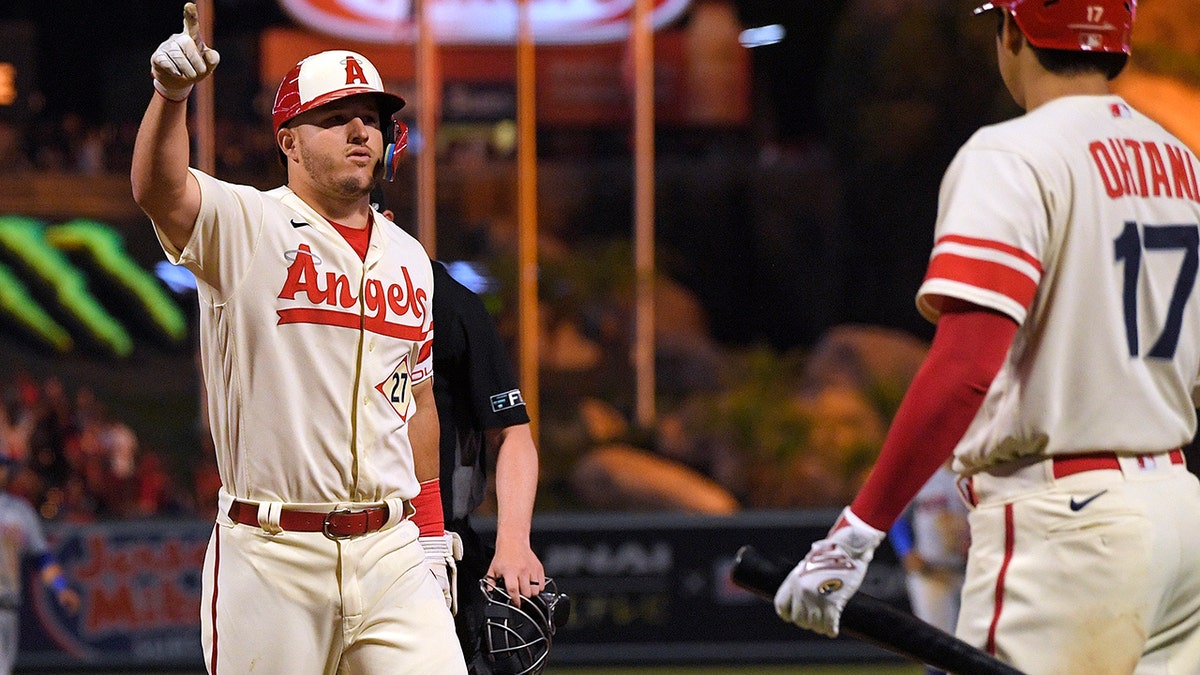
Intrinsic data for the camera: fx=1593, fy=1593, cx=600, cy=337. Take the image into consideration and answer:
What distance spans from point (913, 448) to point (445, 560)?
2.00 metres

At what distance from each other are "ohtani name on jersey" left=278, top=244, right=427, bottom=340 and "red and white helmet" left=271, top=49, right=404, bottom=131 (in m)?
0.42

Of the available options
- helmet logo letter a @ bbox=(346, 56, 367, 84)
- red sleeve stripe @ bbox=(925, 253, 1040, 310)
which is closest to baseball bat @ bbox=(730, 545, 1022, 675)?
red sleeve stripe @ bbox=(925, 253, 1040, 310)

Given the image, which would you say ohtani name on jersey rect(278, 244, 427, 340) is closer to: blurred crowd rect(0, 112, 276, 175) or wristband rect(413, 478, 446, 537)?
wristband rect(413, 478, 446, 537)

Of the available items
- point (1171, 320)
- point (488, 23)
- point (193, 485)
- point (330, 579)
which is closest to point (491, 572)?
point (330, 579)

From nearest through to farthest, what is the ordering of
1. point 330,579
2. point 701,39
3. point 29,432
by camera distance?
point 330,579 → point 29,432 → point 701,39

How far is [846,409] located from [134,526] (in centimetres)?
818

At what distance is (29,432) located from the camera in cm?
1634

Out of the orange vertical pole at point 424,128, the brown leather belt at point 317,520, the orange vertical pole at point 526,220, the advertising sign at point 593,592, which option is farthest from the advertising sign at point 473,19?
the brown leather belt at point 317,520

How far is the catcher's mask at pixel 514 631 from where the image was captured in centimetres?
469

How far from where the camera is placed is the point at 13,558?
10188 mm

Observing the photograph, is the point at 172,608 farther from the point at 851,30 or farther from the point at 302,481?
the point at 851,30

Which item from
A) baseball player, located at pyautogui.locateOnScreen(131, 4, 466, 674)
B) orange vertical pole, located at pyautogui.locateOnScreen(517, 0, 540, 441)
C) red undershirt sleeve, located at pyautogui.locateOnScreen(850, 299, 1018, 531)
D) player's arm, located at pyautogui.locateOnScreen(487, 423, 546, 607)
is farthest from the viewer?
orange vertical pole, located at pyautogui.locateOnScreen(517, 0, 540, 441)

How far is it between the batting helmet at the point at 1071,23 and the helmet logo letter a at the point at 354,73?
1.84 meters

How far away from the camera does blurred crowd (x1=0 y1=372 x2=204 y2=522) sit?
1570 cm
